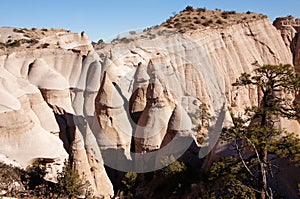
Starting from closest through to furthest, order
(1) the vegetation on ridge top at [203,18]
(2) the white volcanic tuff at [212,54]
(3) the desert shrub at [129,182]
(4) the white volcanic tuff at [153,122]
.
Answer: (3) the desert shrub at [129,182], (4) the white volcanic tuff at [153,122], (2) the white volcanic tuff at [212,54], (1) the vegetation on ridge top at [203,18]

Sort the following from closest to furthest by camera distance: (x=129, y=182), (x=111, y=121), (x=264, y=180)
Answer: (x=264, y=180) → (x=129, y=182) → (x=111, y=121)

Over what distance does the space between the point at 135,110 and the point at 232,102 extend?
931cm

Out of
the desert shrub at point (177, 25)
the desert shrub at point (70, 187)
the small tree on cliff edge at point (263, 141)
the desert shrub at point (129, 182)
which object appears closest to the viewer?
the small tree on cliff edge at point (263, 141)

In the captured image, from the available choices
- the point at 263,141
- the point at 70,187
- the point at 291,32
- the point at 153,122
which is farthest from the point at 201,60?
the point at 263,141

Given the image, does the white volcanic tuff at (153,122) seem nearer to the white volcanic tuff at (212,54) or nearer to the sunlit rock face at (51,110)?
the sunlit rock face at (51,110)

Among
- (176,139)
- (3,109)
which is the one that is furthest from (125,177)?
(3,109)

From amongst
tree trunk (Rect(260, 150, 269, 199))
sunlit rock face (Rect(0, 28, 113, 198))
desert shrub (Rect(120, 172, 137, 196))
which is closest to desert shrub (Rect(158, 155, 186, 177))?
desert shrub (Rect(120, 172, 137, 196))

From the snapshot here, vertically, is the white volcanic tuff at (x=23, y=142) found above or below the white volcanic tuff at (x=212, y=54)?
below

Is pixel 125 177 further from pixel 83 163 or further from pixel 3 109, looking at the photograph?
pixel 3 109

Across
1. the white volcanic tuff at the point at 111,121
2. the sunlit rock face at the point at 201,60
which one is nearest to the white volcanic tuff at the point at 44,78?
the sunlit rock face at the point at 201,60

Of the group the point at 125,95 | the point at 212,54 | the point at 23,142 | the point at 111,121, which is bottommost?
the point at 23,142

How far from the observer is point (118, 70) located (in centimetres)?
1786

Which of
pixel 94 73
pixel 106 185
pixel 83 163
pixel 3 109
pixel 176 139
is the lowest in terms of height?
→ pixel 106 185

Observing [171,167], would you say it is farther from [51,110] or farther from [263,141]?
[51,110]
